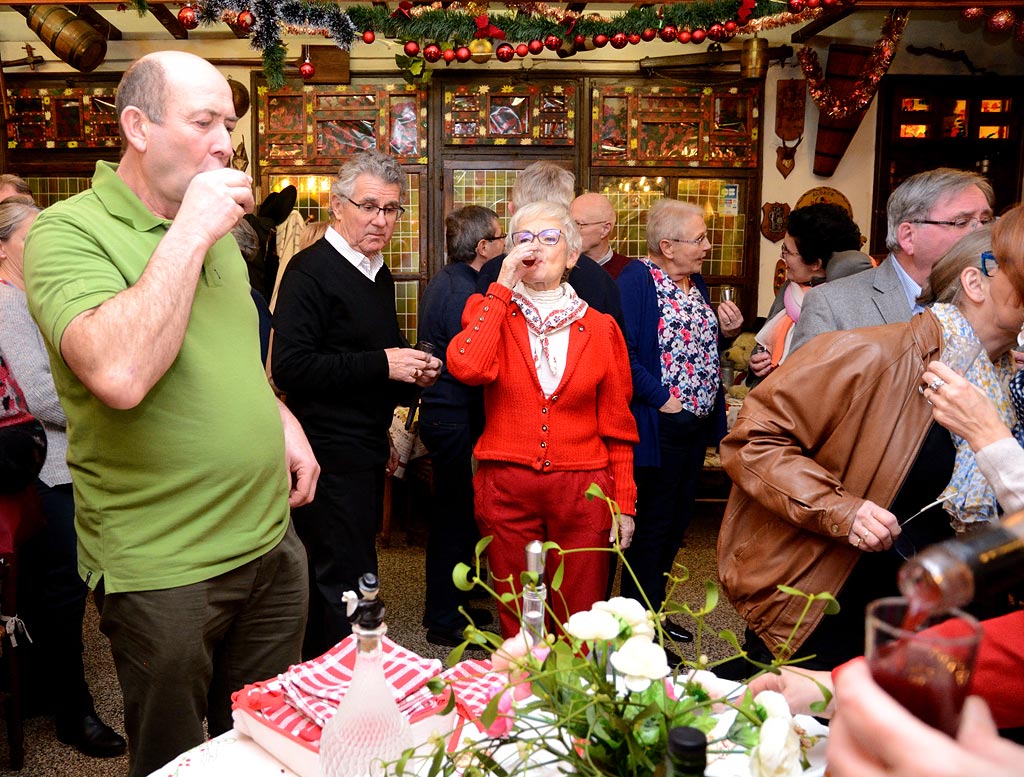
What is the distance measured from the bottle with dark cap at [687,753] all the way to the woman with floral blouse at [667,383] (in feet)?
8.53

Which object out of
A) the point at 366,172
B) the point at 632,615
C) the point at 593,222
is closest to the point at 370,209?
the point at 366,172

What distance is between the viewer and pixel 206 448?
66.3 inches

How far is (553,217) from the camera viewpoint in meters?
2.83

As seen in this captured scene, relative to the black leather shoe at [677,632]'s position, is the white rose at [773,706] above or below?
above

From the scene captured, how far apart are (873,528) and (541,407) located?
1114mm

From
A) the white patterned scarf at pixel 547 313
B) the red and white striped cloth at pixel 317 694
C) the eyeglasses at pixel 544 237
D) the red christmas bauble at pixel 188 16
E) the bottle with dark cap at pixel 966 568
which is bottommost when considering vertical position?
the red and white striped cloth at pixel 317 694

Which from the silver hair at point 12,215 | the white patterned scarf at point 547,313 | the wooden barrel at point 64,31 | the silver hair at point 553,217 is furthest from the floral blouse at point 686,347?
the wooden barrel at point 64,31

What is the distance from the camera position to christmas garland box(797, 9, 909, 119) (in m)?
→ 5.78

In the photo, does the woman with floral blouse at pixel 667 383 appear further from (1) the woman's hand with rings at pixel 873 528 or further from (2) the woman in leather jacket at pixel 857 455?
(1) the woman's hand with rings at pixel 873 528

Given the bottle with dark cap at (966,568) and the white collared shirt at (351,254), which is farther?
the white collared shirt at (351,254)

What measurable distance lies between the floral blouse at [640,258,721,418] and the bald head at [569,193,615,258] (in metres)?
0.39

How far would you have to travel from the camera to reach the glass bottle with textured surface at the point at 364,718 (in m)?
1.17

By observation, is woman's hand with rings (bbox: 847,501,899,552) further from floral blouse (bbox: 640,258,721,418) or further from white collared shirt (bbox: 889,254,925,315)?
floral blouse (bbox: 640,258,721,418)

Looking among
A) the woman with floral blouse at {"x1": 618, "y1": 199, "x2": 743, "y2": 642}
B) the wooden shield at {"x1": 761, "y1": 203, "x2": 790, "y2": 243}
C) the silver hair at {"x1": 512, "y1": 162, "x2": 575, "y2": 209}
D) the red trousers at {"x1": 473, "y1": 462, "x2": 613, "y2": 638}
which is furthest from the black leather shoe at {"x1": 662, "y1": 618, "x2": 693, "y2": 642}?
the wooden shield at {"x1": 761, "y1": 203, "x2": 790, "y2": 243}
